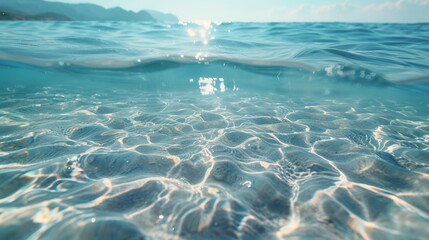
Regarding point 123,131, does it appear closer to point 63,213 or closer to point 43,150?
point 43,150

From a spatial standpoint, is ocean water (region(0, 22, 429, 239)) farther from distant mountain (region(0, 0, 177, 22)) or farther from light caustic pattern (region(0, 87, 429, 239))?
distant mountain (region(0, 0, 177, 22))

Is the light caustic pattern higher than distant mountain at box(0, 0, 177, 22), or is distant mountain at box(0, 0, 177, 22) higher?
distant mountain at box(0, 0, 177, 22)

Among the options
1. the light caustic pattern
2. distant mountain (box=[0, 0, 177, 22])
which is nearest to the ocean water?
the light caustic pattern

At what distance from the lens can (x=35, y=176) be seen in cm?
346

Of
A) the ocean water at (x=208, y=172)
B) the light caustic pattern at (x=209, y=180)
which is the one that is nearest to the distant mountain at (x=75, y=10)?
the ocean water at (x=208, y=172)

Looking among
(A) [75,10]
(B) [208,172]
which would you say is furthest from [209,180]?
(A) [75,10]

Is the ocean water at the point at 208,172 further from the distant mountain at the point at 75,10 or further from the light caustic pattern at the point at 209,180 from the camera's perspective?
the distant mountain at the point at 75,10

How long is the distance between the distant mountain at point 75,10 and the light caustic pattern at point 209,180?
179ft

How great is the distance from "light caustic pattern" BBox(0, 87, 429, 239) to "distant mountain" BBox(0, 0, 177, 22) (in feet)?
179

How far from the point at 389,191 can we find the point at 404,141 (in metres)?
2.96

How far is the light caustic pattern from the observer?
8.61 ft

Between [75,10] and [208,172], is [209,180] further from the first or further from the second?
[75,10]

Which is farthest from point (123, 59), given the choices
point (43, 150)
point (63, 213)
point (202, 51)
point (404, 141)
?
point (404, 141)

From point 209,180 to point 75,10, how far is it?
8130 cm
